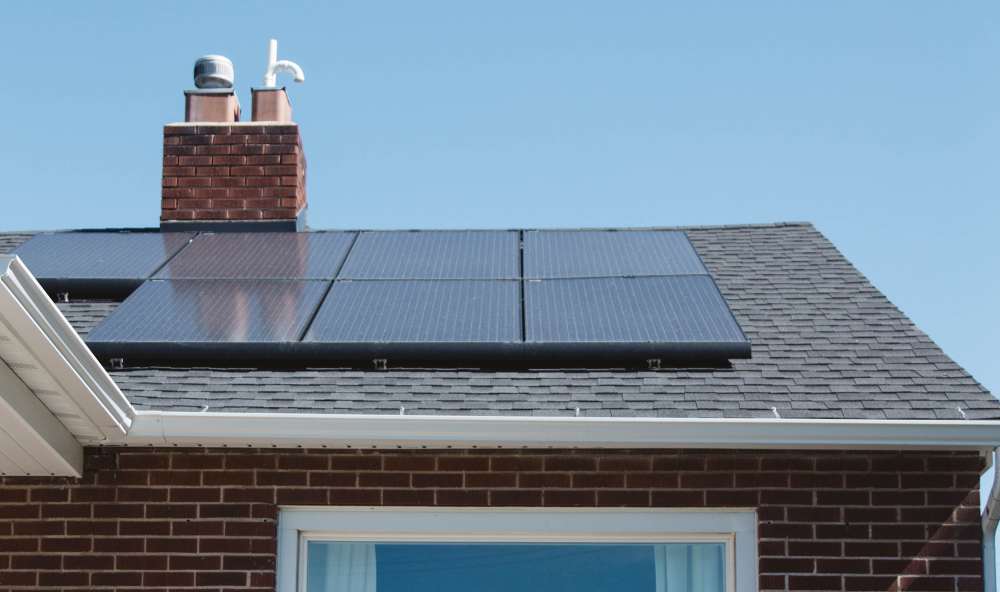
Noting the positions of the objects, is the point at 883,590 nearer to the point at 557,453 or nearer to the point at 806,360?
the point at 806,360

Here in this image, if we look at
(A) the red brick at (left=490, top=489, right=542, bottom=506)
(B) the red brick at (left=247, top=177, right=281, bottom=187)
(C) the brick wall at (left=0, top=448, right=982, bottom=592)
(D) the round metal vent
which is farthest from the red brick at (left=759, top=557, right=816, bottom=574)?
(D) the round metal vent

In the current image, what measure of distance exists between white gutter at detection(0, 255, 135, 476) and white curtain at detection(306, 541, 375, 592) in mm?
1238

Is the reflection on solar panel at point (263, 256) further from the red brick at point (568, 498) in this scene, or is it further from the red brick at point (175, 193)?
the red brick at point (568, 498)

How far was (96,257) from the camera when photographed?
25.2 ft

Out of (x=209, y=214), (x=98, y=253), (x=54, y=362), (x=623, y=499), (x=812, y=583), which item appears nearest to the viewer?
(x=54, y=362)

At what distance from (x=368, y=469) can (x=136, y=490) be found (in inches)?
49.0

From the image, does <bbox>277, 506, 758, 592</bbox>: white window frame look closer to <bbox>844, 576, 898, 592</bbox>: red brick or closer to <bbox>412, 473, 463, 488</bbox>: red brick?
<bbox>412, 473, 463, 488</bbox>: red brick

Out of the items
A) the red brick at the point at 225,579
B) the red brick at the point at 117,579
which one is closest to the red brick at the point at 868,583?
the red brick at the point at 225,579

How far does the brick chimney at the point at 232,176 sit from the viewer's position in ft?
28.9

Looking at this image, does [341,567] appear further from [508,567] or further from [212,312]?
[212,312]

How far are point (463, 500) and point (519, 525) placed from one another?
1.08ft

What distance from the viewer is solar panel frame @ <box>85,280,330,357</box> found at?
5.96 meters

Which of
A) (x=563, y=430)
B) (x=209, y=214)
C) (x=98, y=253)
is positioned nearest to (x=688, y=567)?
(x=563, y=430)

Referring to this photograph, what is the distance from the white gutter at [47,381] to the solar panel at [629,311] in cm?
235
